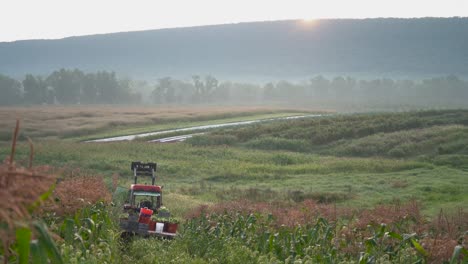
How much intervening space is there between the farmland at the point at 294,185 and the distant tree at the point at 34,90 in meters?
51.5

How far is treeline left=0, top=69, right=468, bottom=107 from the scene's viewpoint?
133m

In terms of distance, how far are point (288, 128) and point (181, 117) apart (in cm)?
2870

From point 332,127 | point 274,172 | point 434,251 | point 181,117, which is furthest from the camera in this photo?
point 181,117

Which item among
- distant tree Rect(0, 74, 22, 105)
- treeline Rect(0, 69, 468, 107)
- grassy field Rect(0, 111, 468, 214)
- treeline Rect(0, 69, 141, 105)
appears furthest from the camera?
A: treeline Rect(0, 69, 468, 107)

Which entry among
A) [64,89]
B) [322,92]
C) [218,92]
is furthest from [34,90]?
[322,92]

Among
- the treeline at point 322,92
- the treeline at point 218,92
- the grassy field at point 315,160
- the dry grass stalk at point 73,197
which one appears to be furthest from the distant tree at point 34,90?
the dry grass stalk at point 73,197

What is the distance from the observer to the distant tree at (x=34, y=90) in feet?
421

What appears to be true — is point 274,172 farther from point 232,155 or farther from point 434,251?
point 434,251

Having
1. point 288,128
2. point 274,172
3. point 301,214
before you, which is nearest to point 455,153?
point 274,172

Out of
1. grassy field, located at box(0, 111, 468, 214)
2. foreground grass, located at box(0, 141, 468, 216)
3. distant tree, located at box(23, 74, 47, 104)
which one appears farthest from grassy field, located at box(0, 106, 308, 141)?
distant tree, located at box(23, 74, 47, 104)

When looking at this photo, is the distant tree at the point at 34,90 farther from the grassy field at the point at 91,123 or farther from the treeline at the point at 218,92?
the grassy field at the point at 91,123

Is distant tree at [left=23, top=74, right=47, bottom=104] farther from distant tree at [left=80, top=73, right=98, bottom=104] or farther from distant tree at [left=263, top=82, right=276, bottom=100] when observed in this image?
distant tree at [left=263, top=82, right=276, bottom=100]

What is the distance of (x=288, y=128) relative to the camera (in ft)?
201

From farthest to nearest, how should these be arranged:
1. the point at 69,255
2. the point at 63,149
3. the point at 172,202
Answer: the point at 63,149, the point at 172,202, the point at 69,255
